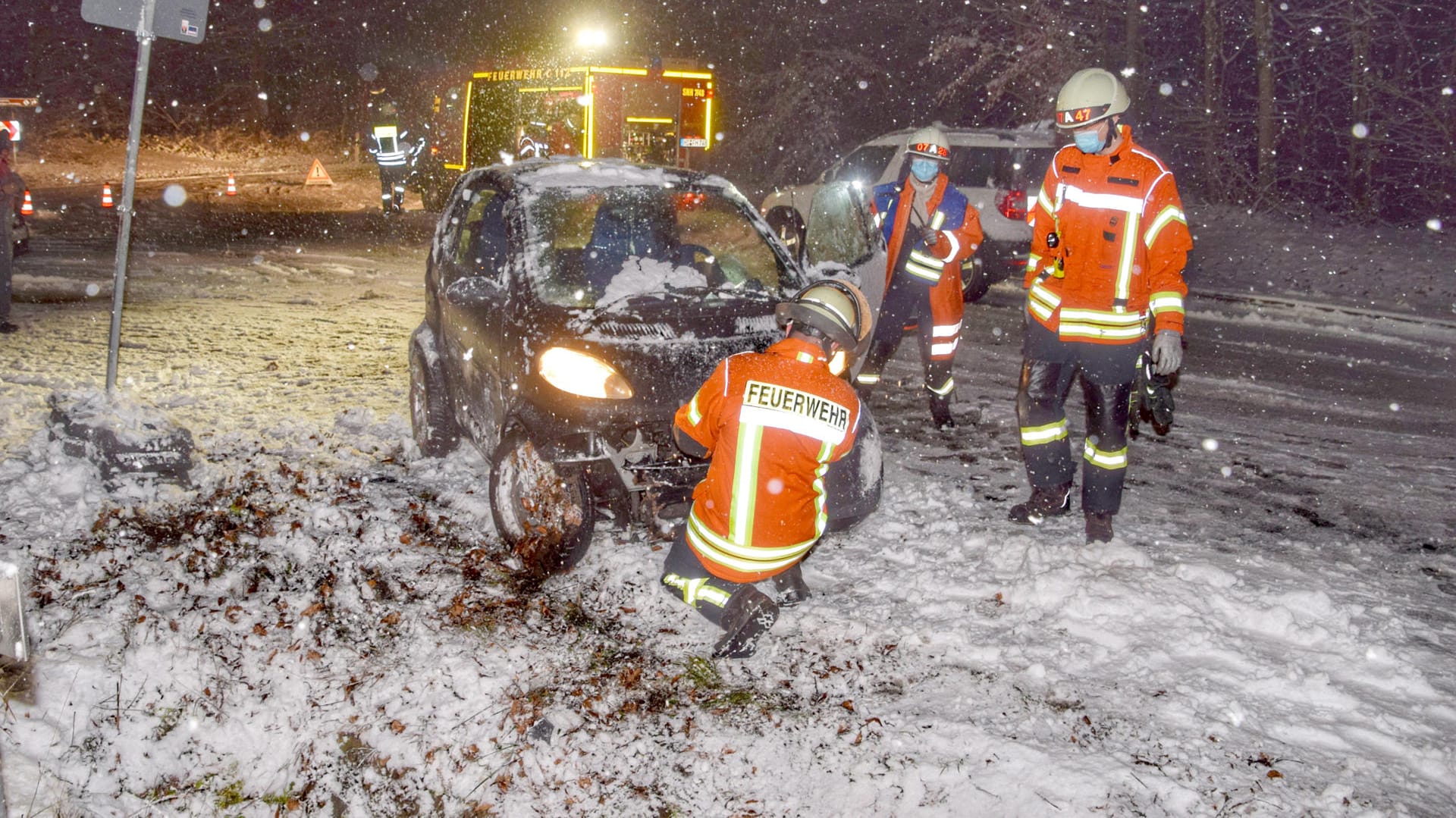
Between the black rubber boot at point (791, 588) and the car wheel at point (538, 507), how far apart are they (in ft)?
2.68

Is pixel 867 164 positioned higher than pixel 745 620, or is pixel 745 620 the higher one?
pixel 867 164

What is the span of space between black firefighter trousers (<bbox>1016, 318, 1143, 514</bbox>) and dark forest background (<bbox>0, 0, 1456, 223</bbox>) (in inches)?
564

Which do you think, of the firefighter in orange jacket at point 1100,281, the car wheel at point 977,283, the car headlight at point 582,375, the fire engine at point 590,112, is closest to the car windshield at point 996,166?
the car wheel at point 977,283

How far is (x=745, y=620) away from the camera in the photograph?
3.75 metres

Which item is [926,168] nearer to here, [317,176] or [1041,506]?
[1041,506]

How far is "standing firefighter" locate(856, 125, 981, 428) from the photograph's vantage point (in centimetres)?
622

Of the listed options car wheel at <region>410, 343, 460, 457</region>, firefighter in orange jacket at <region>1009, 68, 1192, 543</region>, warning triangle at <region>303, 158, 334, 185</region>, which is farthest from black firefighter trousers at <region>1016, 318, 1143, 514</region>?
warning triangle at <region>303, 158, 334, 185</region>

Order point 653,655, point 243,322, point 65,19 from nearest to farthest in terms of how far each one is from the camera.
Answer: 1. point 653,655
2. point 243,322
3. point 65,19

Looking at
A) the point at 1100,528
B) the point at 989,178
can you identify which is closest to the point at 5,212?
the point at 1100,528

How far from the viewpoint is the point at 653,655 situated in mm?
3906

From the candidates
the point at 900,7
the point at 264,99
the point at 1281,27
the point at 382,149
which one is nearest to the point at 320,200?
the point at 382,149

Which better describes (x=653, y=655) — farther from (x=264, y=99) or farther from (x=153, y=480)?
(x=264, y=99)

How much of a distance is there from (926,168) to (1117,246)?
6.18 ft

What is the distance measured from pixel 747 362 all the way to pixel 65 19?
34.6 m
